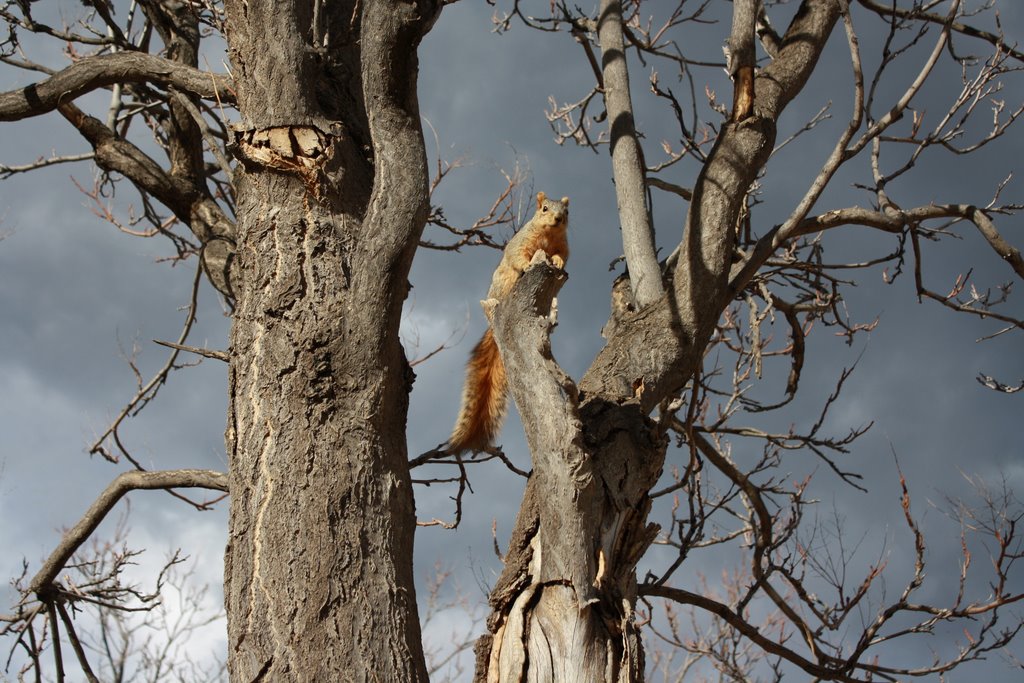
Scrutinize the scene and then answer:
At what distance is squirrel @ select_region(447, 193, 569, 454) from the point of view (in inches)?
155

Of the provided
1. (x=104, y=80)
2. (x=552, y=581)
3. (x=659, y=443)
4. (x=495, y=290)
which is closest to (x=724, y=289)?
(x=659, y=443)

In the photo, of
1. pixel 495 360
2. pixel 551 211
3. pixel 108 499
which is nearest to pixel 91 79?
pixel 108 499

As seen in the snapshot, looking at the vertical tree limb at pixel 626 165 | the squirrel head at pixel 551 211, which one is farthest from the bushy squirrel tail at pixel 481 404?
the squirrel head at pixel 551 211

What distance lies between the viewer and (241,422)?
2.86m

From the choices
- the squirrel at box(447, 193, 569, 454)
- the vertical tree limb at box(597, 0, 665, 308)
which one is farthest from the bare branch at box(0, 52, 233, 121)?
the vertical tree limb at box(597, 0, 665, 308)

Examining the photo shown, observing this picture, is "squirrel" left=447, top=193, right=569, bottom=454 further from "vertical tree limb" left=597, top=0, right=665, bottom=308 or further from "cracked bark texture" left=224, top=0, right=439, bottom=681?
"cracked bark texture" left=224, top=0, right=439, bottom=681

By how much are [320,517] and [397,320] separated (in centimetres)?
71

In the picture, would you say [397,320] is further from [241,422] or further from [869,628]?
[869,628]

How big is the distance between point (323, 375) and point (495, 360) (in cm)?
154

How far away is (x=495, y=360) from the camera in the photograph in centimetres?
429

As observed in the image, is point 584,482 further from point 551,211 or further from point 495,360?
point 551,211

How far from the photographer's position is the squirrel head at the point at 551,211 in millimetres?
5434

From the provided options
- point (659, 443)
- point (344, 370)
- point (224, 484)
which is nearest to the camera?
point (344, 370)

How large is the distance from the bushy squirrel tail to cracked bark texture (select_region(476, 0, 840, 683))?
26.0 inches
